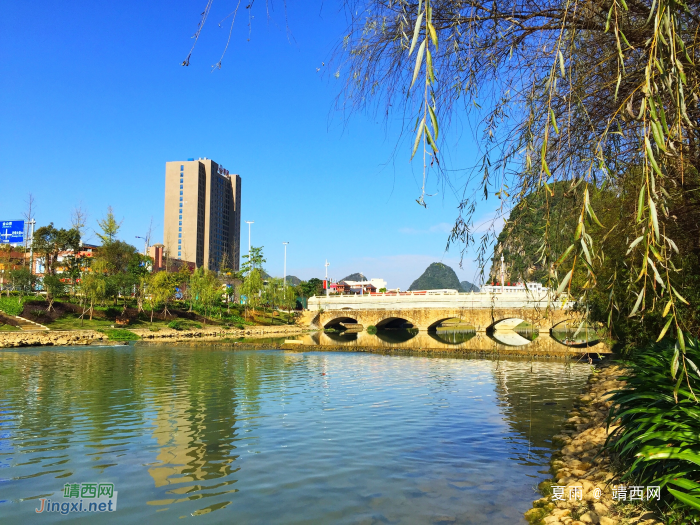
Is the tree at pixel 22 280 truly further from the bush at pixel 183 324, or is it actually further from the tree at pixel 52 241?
the bush at pixel 183 324

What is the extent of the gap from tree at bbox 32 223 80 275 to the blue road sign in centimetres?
838

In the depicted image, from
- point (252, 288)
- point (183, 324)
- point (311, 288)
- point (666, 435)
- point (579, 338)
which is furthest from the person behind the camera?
point (311, 288)

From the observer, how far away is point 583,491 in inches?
240

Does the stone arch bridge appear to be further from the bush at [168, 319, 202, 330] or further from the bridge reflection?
the bush at [168, 319, 202, 330]

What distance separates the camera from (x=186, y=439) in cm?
977

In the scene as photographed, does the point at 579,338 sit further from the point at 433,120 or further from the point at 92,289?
the point at 92,289

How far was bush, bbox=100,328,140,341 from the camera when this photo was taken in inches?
1548

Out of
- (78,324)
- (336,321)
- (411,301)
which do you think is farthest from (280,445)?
(336,321)

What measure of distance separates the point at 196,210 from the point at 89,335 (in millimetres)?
102820

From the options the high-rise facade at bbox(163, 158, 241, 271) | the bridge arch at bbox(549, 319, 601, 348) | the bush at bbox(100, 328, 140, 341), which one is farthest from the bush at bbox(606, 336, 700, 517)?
the high-rise facade at bbox(163, 158, 241, 271)

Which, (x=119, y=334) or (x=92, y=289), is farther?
(x=92, y=289)

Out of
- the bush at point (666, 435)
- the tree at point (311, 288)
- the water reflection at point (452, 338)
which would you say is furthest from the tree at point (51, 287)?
the tree at point (311, 288)

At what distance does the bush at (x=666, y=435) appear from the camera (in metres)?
4.46

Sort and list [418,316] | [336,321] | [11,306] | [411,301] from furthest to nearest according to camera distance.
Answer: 1. [336,321]
2. [411,301]
3. [418,316]
4. [11,306]
